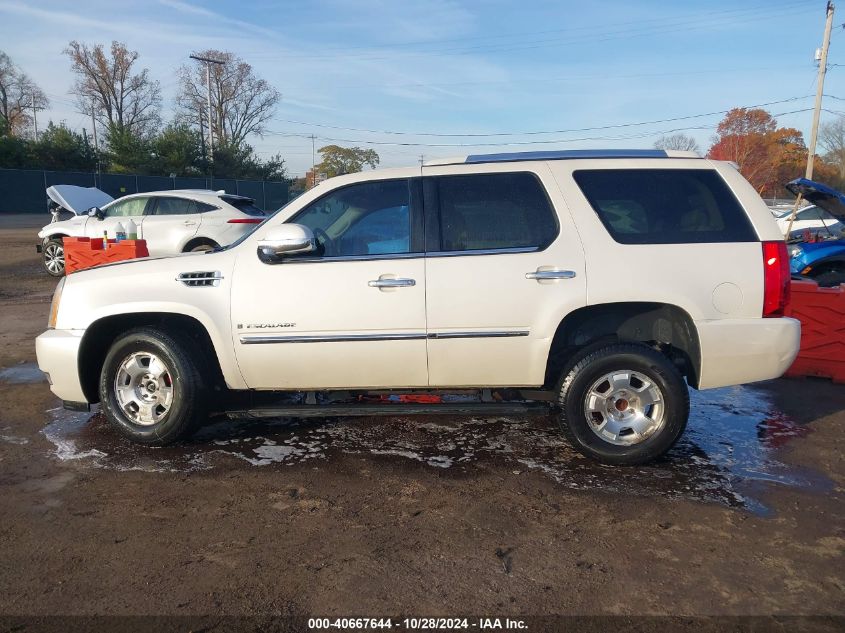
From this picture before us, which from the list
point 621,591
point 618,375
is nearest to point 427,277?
point 618,375

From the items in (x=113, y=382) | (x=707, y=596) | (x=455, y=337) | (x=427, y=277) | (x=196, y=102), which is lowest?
(x=707, y=596)

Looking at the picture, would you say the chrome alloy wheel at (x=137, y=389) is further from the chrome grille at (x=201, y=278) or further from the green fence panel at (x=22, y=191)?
the green fence panel at (x=22, y=191)

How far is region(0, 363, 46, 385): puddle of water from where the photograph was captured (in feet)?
21.3

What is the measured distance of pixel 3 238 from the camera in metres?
22.6

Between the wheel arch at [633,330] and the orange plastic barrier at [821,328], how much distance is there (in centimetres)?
254

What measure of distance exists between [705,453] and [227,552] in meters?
3.18

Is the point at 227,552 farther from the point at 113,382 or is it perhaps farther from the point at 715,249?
the point at 715,249

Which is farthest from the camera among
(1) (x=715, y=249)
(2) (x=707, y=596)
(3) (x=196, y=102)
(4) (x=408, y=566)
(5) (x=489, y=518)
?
(3) (x=196, y=102)

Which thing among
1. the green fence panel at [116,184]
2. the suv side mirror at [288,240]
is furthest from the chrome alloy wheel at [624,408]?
the green fence panel at [116,184]

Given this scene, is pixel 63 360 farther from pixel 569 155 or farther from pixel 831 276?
pixel 831 276

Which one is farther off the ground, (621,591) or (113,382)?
(113,382)

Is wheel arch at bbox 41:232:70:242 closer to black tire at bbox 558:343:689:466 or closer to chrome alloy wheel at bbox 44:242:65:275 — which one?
chrome alloy wheel at bbox 44:242:65:275

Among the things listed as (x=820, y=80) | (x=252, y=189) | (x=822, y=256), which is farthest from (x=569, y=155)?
(x=252, y=189)

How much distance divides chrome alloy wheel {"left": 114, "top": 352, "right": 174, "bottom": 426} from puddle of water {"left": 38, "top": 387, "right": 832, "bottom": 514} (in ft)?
0.85
